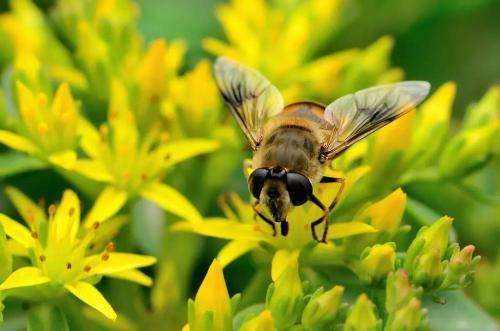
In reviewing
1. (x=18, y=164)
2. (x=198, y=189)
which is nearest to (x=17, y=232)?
(x=18, y=164)

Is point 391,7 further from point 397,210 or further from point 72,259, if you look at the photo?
point 72,259

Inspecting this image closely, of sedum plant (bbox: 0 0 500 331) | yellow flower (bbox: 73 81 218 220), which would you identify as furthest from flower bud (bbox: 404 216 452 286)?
yellow flower (bbox: 73 81 218 220)

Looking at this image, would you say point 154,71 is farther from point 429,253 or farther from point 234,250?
point 429,253

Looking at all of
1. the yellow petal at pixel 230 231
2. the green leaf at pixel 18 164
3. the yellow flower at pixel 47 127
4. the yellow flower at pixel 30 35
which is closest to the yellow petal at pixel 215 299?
the yellow petal at pixel 230 231

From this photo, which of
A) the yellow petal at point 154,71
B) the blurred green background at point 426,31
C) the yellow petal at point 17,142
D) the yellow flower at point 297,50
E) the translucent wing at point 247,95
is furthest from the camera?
the blurred green background at point 426,31

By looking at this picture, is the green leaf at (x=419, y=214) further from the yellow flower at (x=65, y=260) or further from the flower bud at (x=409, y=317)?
the yellow flower at (x=65, y=260)
